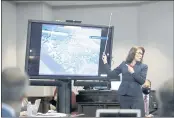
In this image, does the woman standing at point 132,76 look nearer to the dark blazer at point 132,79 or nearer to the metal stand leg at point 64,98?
the dark blazer at point 132,79

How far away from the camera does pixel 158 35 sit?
4145 millimetres

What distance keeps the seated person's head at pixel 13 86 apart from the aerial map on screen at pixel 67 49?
506mm

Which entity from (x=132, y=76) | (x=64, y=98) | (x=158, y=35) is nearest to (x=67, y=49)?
(x=64, y=98)

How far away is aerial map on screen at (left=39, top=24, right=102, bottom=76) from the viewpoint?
4.09 ft

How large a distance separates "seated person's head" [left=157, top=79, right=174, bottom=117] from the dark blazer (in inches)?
32.4

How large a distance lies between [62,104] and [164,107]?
55 cm

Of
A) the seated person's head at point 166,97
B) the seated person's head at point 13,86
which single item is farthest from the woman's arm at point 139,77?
the seated person's head at point 13,86

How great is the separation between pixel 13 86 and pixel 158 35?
11.8 ft

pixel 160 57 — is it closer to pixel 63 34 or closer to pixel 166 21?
pixel 166 21

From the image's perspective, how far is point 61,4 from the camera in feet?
14.9

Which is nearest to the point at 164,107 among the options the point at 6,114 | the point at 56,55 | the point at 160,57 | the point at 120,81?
the point at 6,114

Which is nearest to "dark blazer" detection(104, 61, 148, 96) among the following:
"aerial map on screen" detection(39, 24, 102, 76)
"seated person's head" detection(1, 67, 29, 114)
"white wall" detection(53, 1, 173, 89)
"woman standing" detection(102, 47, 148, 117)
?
"woman standing" detection(102, 47, 148, 117)

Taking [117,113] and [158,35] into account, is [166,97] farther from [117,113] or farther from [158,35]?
[158,35]

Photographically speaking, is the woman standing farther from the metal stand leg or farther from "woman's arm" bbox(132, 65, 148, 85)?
the metal stand leg
